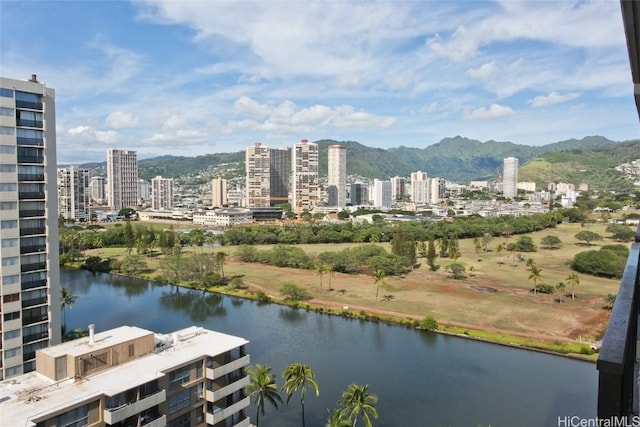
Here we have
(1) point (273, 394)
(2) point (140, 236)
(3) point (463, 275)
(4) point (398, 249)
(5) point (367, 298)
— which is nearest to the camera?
(1) point (273, 394)

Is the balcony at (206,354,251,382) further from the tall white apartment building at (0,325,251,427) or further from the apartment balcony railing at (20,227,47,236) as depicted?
the apartment balcony railing at (20,227,47,236)

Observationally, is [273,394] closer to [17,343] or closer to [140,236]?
[17,343]

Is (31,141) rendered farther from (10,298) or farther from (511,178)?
(511,178)

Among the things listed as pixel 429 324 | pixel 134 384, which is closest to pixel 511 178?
pixel 429 324

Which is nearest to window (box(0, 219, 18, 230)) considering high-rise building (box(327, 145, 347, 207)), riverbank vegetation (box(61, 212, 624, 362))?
riverbank vegetation (box(61, 212, 624, 362))

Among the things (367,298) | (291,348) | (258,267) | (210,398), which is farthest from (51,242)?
(258,267)

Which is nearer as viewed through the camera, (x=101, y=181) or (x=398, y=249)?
(x=398, y=249)

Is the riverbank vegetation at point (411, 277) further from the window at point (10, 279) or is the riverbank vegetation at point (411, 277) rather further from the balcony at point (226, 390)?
the window at point (10, 279)

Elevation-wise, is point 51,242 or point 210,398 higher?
point 51,242
